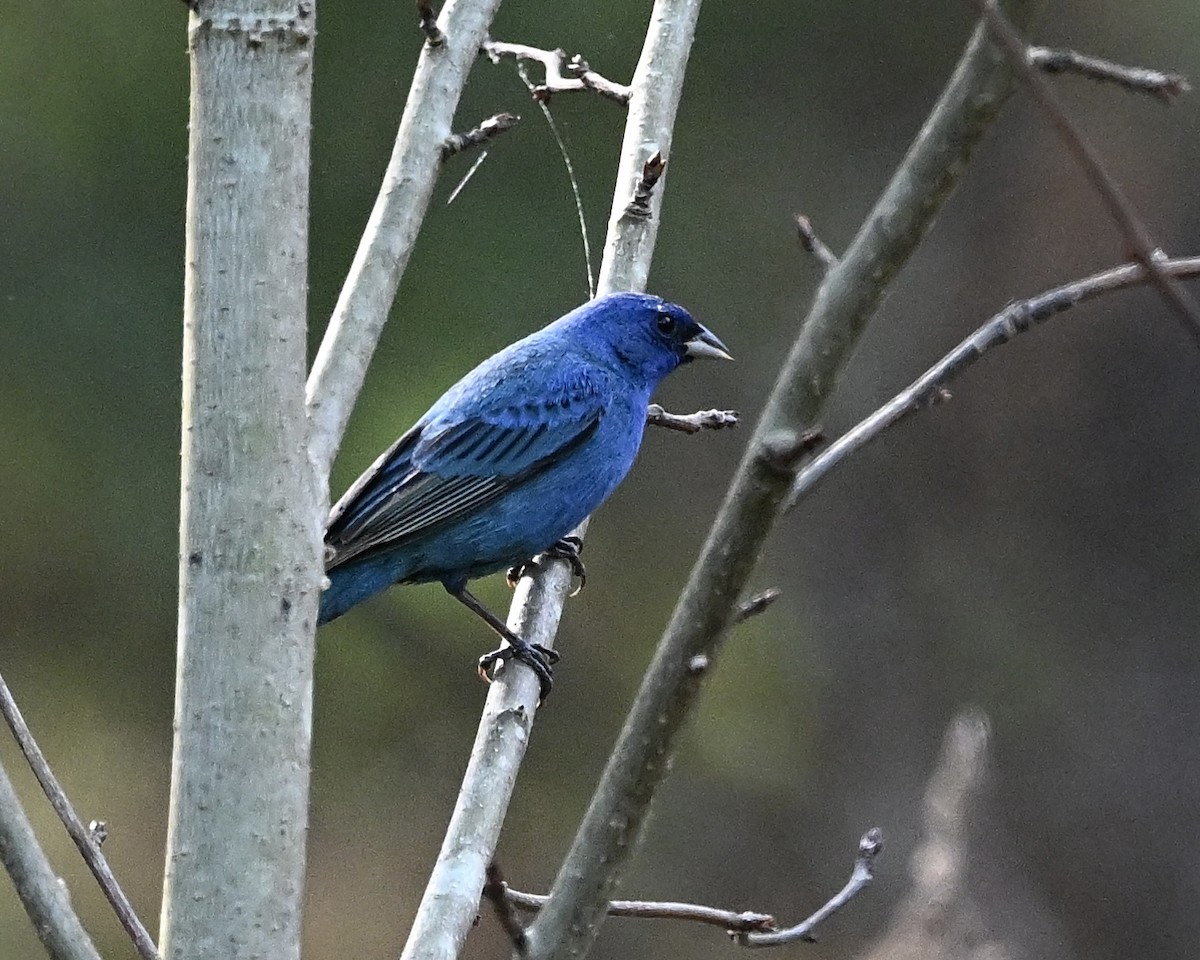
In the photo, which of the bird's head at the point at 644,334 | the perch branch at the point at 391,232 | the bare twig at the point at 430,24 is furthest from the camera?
the bird's head at the point at 644,334

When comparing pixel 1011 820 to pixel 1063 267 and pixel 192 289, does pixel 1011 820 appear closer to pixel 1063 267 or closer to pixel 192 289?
pixel 1063 267

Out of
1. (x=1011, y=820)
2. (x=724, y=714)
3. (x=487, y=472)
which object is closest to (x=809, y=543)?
(x=724, y=714)

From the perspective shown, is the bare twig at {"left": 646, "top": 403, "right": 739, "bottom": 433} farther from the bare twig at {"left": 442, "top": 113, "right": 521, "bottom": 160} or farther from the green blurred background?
the green blurred background

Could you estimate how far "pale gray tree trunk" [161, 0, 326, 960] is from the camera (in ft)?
5.87

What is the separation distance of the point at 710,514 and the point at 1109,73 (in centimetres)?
634

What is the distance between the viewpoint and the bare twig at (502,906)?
4.67ft

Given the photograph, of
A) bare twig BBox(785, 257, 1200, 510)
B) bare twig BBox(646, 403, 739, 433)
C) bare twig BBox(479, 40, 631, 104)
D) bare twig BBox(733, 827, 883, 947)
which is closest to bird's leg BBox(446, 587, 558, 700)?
bare twig BBox(646, 403, 739, 433)

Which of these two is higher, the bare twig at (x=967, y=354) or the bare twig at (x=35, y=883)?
the bare twig at (x=967, y=354)

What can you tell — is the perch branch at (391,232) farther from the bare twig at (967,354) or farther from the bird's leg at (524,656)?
the bird's leg at (524,656)

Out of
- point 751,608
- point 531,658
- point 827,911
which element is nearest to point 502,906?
point 751,608

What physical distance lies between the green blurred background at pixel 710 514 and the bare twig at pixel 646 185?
3.53m

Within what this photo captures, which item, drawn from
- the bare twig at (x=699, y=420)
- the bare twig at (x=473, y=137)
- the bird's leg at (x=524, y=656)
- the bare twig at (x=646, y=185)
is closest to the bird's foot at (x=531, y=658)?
the bird's leg at (x=524, y=656)

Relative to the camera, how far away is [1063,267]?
26.0 feet

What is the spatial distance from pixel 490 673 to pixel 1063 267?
535 cm
